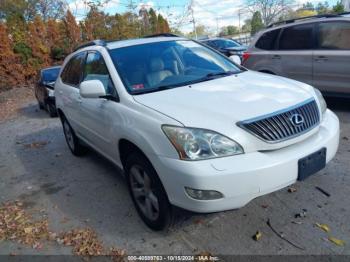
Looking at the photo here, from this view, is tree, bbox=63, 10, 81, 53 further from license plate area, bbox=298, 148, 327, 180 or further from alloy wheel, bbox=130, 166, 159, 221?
license plate area, bbox=298, 148, 327, 180

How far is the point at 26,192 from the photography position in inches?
182

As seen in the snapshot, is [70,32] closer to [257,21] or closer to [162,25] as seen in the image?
[162,25]

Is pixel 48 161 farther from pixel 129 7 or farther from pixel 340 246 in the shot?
pixel 129 7

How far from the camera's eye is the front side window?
12.0ft

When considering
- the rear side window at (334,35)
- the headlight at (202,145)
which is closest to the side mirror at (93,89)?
the headlight at (202,145)

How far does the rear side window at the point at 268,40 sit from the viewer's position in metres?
7.12

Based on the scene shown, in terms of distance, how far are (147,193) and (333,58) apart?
456 cm

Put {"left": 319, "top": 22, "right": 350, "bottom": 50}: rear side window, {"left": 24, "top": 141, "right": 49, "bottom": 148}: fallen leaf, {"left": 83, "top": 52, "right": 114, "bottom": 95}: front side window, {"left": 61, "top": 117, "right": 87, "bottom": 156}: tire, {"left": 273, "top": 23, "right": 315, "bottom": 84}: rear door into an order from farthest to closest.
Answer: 1. {"left": 24, "top": 141, "right": 49, "bottom": 148}: fallen leaf
2. {"left": 273, "top": 23, "right": 315, "bottom": 84}: rear door
3. {"left": 319, "top": 22, "right": 350, "bottom": 50}: rear side window
4. {"left": 61, "top": 117, "right": 87, "bottom": 156}: tire
5. {"left": 83, "top": 52, "right": 114, "bottom": 95}: front side window

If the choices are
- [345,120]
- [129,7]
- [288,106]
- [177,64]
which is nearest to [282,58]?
[345,120]

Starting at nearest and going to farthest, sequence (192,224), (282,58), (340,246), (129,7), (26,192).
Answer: (340,246), (192,224), (26,192), (282,58), (129,7)

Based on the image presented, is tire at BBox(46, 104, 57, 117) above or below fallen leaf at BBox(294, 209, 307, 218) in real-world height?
below

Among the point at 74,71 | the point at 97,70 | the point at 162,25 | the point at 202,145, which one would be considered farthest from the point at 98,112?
the point at 162,25

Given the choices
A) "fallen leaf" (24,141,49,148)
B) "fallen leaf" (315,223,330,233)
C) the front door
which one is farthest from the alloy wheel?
"fallen leaf" (24,141,49,148)

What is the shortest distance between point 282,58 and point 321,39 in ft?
2.68
